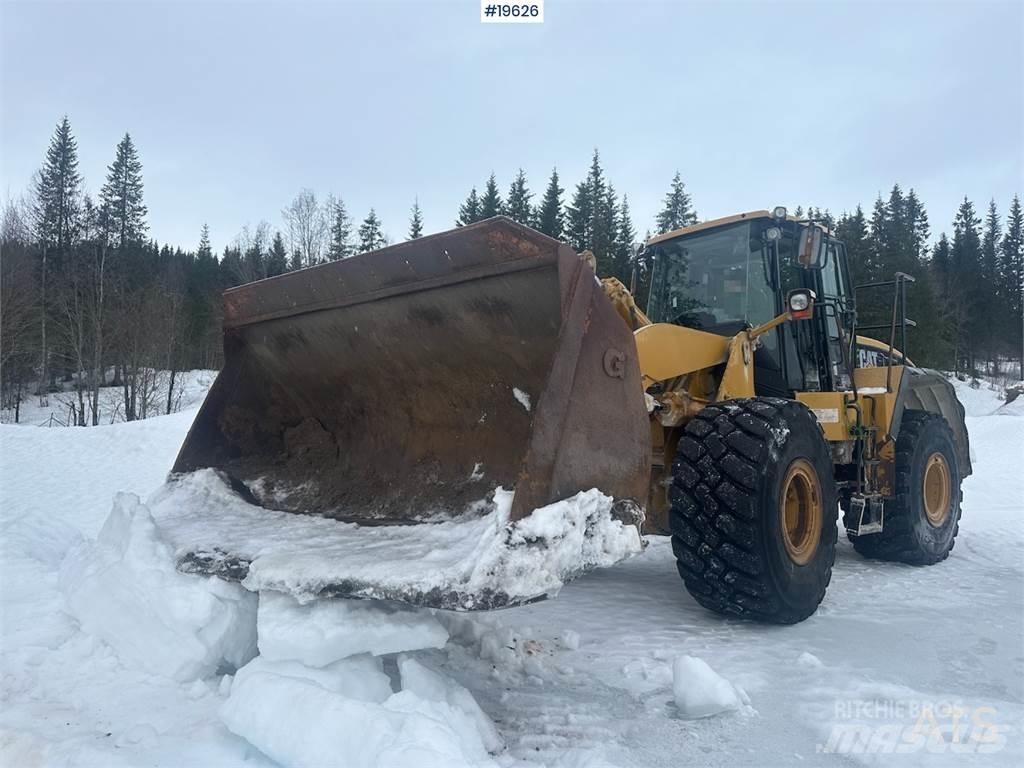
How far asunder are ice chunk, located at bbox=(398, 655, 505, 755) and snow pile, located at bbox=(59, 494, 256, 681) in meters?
0.77

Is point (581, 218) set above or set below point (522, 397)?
above

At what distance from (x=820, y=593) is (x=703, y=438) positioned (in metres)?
1.20

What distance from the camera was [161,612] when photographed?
113 inches

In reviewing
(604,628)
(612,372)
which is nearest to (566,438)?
(612,372)

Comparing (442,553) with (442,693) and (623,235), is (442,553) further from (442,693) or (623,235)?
(623,235)

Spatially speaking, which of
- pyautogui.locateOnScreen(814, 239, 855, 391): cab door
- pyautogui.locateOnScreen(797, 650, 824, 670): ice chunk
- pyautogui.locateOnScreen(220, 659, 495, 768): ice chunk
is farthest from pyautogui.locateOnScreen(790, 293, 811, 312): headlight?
pyautogui.locateOnScreen(220, 659, 495, 768): ice chunk

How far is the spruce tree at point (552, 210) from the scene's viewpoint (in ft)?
132

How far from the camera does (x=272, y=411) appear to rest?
4.45m

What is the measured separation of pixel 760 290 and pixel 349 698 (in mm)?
3924

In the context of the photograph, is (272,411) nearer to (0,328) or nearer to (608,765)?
(608,765)

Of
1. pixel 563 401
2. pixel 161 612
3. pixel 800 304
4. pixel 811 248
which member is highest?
pixel 811 248

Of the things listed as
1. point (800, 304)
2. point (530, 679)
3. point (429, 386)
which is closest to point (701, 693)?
point (530, 679)

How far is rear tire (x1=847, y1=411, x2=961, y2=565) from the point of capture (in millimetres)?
5562

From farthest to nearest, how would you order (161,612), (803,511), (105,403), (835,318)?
(105,403), (835,318), (803,511), (161,612)
